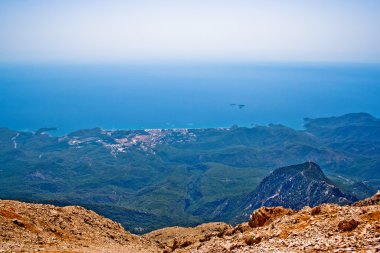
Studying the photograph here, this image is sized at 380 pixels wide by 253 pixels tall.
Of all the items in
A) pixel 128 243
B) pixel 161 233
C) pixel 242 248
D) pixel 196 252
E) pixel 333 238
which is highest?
pixel 333 238

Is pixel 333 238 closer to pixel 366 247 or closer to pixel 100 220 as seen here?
pixel 366 247

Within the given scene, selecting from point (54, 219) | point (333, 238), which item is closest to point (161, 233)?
point (54, 219)

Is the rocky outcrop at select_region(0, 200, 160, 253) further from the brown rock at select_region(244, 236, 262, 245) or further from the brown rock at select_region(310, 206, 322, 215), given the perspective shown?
the brown rock at select_region(310, 206, 322, 215)

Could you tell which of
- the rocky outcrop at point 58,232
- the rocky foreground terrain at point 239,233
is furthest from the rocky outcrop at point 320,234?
the rocky outcrop at point 58,232

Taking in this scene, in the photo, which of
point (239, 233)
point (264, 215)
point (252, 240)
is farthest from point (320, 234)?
point (264, 215)

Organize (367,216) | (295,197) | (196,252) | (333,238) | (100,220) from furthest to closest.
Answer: (295,197), (100,220), (196,252), (367,216), (333,238)

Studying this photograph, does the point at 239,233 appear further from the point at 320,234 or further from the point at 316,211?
the point at 320,234

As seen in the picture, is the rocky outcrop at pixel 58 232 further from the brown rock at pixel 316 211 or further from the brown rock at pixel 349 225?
the brown rock at pixel 349 225

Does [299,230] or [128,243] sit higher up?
[299,230]

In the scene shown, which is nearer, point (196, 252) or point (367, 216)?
point (367, 216)
